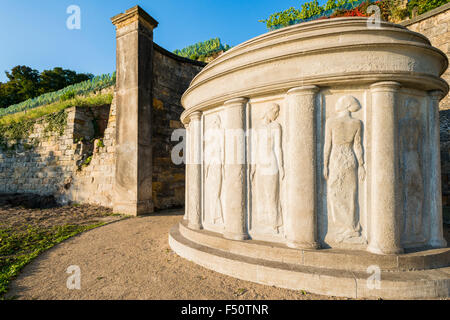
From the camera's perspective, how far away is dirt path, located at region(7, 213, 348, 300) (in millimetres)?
2445

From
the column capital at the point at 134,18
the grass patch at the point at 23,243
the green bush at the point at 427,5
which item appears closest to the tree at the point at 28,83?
the column capital at the point at 134,18

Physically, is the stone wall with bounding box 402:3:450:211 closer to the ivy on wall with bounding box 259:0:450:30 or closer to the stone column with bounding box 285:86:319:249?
the ivy on wall with bounding box 259:0:450:30

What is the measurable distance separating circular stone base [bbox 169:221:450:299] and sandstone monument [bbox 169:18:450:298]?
0.5 inches

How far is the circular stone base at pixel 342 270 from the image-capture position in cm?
227

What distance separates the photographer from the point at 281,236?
2873mm

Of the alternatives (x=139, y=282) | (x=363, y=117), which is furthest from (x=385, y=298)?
(x=139, y=282)

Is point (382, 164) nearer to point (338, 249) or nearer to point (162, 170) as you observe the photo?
point (338, 249)

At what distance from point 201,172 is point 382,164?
8.66 ft

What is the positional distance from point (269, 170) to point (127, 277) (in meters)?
2.41

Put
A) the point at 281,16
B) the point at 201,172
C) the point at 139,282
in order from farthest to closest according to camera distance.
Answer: the point at 281,16 → the point at 201,172 → the point at 139,282

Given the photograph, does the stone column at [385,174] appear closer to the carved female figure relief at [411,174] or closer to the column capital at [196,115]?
the carved female figure relief at [411,174]

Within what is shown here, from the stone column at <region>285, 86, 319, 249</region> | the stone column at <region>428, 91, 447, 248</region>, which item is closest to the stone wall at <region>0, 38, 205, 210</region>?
the stone column at <region>285, 86, 319, 249</region>

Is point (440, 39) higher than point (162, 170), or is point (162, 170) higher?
point (440, 39)

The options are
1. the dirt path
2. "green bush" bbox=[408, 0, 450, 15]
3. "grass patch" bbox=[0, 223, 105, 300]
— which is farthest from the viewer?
"green bush" bbox=[408, 0, 450, 15]
